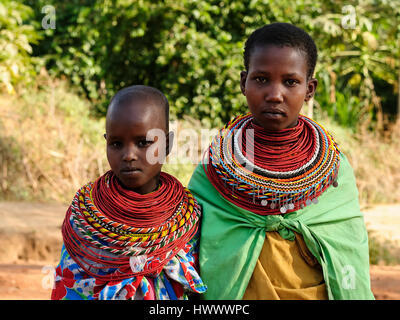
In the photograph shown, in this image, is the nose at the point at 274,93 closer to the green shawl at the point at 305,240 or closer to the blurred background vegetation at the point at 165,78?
the green shawl at the point at 305,240

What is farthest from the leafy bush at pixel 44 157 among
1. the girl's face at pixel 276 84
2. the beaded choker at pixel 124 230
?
the girl's face at pixel 276 84

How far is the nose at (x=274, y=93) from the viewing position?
6.97ft

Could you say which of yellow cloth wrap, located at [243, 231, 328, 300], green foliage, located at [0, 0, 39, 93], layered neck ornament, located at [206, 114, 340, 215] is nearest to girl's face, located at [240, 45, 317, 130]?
layered neck ornament, located at [206, 114, 340, 215]

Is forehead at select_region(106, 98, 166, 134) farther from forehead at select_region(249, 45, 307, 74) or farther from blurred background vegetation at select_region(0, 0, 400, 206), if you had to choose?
blurred background vegetation at select_region(0, 0, 400, 206)

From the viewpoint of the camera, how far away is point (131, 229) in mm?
2088

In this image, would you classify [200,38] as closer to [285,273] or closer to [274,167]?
[274,167]

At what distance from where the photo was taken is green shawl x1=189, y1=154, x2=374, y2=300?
2156 millimetres

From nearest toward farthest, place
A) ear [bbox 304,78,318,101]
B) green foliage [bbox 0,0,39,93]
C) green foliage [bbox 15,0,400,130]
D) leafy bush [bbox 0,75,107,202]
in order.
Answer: ear [bbox 304,78,318,101], leafy bush [bbox 0,75,107,202], green foliage [bbox 15,0,400,130], green foliage [bbox 0,0,39,93]

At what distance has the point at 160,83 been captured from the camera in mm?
8484

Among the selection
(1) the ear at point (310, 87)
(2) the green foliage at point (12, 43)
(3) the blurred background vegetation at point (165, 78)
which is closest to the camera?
(1) the ear at point (310, 87)

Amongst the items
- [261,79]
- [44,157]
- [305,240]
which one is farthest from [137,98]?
[44,157]

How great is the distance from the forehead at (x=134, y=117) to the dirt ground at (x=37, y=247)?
87.1 inches

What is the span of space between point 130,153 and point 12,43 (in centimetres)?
770

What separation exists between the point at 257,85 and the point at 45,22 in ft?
26.5
